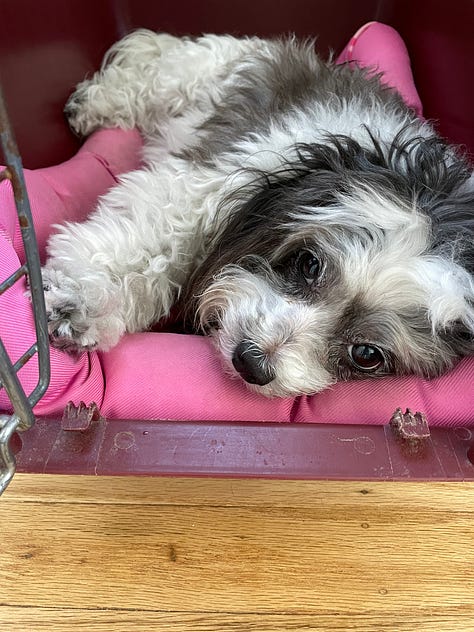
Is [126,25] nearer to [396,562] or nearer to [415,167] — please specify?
[415,167]

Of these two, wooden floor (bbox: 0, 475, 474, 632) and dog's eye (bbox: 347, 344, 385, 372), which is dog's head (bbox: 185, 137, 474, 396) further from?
wooden floor (bbox: 0, 475, 474, 632)

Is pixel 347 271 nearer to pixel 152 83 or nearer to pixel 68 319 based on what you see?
pixel 68 319

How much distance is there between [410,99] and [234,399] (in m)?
1.60

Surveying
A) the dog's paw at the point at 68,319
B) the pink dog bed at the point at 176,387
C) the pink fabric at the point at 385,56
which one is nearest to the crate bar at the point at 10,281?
the pink dog bed at the point at 176,387

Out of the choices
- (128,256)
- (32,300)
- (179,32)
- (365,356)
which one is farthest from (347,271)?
(179,32)

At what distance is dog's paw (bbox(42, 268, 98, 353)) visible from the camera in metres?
1.47

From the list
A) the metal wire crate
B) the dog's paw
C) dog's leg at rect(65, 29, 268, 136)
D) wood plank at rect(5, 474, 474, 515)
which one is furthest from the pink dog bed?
dog's leg at rect(65, 29, 268, 136)

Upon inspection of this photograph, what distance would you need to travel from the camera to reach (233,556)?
1332mm

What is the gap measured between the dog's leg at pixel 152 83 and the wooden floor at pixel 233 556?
59.6 inches

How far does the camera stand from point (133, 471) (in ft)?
3.94

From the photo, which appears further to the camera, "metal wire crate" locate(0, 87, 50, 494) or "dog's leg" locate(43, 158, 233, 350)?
"dog's leg" locate(43, 158, 233, 350)

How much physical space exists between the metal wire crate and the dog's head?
1.67 ft

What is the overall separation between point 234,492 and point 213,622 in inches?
10.5

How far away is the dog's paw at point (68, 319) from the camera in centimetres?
147
